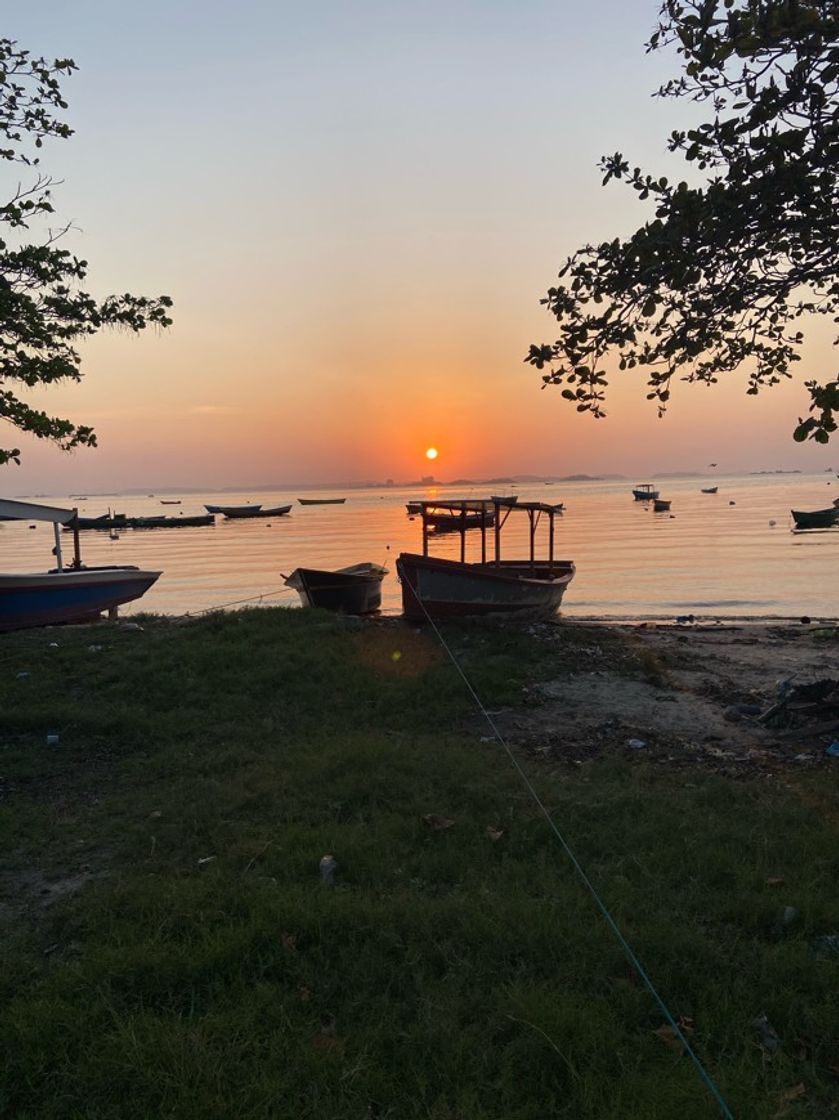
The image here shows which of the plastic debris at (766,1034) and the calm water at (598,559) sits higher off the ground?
the plastic debris at (766,1034)

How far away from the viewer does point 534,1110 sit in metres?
3.39

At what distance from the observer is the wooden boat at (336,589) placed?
19922mm

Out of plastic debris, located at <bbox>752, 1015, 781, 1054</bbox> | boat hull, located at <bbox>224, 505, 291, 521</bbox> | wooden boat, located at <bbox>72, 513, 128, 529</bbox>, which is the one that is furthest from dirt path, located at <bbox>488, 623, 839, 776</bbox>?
boat hull, located at <bbox>224, 505, 291, 521</bbox>

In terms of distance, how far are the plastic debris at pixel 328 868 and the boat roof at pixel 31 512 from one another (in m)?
13.0

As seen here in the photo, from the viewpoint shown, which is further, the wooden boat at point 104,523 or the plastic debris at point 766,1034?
the wooden boat at point 104,523

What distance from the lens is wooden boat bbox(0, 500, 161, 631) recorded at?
17.8 metres

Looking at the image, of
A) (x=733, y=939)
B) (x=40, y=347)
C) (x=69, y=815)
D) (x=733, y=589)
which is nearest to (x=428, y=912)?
(x=733, y=939)

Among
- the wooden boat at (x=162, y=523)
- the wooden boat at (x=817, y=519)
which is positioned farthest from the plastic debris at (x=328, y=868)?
the wooden boat at (x=162, y=523)

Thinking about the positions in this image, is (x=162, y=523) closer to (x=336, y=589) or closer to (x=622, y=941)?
(x=336, y=589)

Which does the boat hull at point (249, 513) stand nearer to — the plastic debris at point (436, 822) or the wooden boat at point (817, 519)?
the wooden boat at point (817, 519)

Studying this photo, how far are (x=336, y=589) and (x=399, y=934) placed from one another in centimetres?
1598

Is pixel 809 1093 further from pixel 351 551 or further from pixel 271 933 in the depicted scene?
pixel 351 551

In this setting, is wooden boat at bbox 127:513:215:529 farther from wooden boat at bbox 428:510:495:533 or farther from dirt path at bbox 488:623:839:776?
dirt path at bbox 488:623:839:776

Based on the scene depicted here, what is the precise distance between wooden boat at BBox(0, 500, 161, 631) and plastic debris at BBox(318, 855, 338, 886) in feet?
43.6
